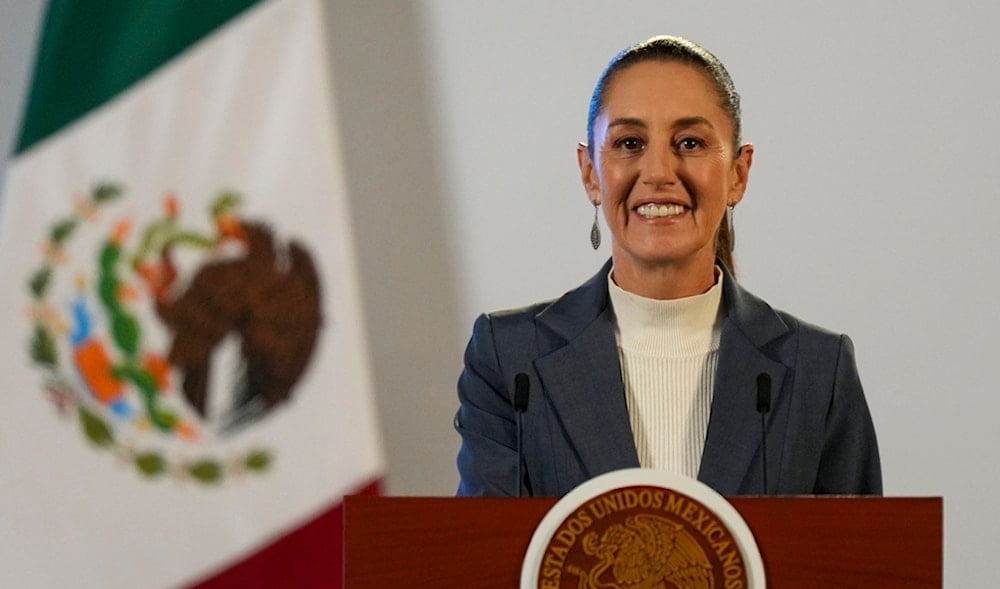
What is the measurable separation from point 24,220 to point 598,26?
1326mm

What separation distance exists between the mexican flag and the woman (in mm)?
1246

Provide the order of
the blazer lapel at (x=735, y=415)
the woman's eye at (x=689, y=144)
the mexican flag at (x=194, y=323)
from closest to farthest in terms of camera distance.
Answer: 1. the blazer lapel at (x=735, y=415)
2. the woman's eye at (x=689, y=144)
3. the mexican flag at (x=194, y=323)

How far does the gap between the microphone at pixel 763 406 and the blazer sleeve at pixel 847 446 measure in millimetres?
94

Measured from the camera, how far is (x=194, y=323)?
290 centimetres

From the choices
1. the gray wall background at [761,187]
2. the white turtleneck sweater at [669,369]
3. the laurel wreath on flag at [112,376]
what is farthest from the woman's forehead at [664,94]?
the laurel wreath on flag at [112,376]

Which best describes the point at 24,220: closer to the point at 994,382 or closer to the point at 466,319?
the point at 466,319

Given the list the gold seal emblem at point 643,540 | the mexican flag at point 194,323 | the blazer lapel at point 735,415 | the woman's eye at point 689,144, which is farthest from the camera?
the mexican flag at point 194,323

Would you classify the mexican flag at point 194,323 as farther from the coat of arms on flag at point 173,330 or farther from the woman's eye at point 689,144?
the woman's eye at point 689,144

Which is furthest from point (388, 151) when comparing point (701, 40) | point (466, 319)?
point (701, 40)

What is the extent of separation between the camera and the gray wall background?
2.92 meters

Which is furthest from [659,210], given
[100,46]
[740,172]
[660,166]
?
[100,46]

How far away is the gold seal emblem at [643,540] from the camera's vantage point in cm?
122

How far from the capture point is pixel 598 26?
3.00 metres

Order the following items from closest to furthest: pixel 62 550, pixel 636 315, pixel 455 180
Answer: pixel 636 315 → pixel 62 550 → pixel 455 180
